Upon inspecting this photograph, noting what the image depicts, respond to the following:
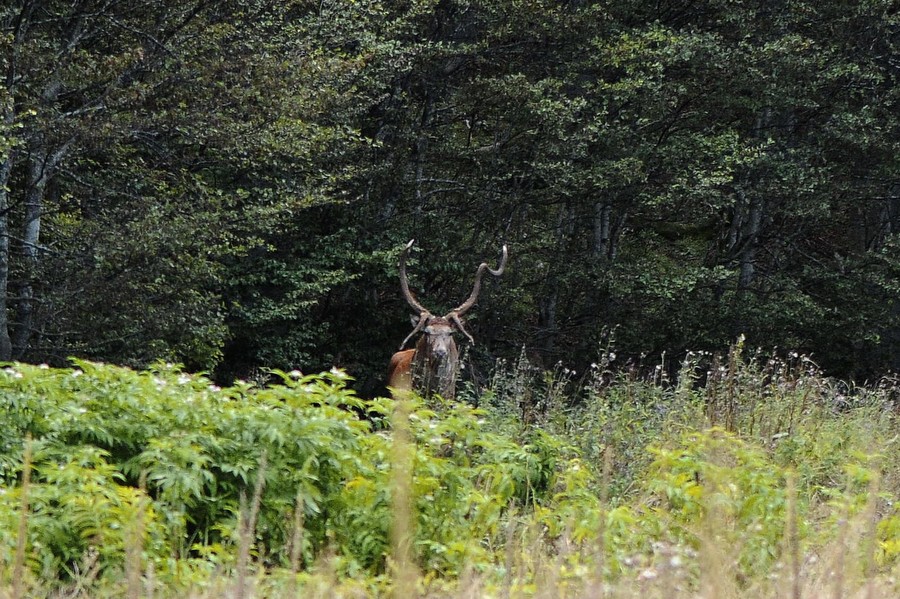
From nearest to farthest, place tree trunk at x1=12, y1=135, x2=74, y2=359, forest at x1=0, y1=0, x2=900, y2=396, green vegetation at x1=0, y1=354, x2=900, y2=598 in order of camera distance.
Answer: green vegetation at x1=0, y1=354, x2=900, y2=598 < tree trunk at x1=12, y1=135, x2=74, y2=359 < forest at x1=0, y1=0, x2=900, y2=396

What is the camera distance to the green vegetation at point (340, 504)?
335cm

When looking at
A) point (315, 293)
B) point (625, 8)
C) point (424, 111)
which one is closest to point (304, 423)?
point (315, 293)

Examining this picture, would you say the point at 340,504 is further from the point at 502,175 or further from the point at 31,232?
the point at 502,175

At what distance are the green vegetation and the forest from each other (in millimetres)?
6552

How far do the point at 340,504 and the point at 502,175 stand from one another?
12.1 m

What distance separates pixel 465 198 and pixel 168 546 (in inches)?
509

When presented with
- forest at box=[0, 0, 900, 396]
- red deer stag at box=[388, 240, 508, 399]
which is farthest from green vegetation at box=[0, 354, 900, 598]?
forest at box=[0, 0, 900, 396]

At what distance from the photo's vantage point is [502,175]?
16.0m

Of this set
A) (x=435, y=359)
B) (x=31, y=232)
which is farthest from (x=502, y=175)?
(x=31, y=232)

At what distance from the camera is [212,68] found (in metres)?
10.9

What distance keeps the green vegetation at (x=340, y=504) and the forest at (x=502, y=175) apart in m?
6.55

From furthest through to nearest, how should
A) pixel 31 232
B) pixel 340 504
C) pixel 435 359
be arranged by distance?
pixel 31 232 < pixel 435 359 < pixel 340 504

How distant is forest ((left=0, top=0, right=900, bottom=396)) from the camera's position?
447 inches

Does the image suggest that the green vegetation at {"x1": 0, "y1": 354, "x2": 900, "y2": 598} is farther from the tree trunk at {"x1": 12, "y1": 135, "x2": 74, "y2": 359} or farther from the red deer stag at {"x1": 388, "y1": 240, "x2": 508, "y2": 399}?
the tree trunk at {"x1": 12, "y1": 135, "x2": 74, "y2": 359}
